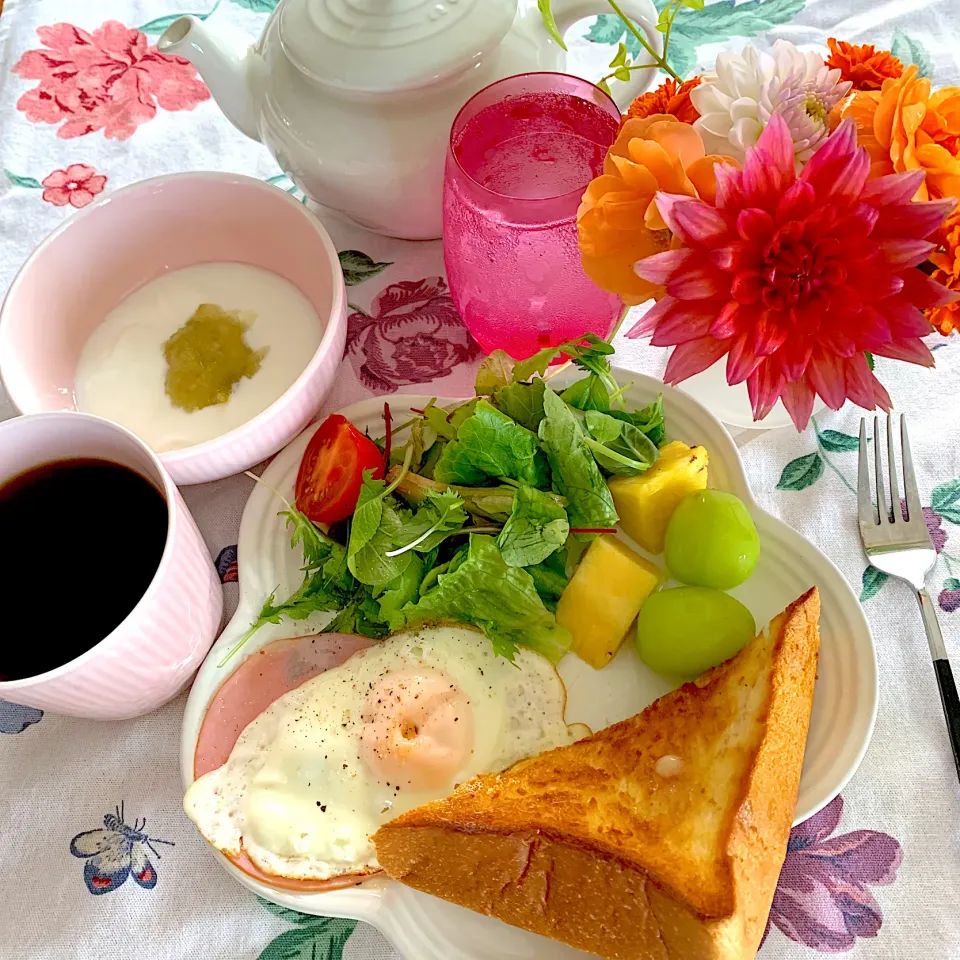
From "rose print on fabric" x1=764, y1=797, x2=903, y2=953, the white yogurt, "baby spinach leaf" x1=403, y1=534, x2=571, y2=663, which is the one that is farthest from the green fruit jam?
"rose print on fabric" x1=764, y1=797, x2=903, y2=953

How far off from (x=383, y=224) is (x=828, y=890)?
38.0 inches

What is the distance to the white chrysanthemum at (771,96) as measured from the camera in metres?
0.77

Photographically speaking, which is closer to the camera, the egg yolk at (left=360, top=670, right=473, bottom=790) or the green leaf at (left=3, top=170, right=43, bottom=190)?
the egg yolk at (left=360, top=670, right=473, bottom=790)

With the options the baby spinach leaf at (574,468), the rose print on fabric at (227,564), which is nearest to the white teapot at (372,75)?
the baby spinach leaf at (574,468)

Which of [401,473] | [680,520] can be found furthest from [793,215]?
[401,473]

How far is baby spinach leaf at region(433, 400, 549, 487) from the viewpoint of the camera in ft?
3.17

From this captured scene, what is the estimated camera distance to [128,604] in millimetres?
909

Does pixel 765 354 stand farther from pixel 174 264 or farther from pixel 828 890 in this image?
pixel 174 264

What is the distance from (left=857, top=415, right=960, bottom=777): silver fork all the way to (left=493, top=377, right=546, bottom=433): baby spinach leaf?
0.41 metres

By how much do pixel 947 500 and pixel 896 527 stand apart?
3.4 inches

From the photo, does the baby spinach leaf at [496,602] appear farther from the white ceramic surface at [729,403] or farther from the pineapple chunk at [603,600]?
the white ceramic surface at [729,403]

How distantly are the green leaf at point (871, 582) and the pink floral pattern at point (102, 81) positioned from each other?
125 centimetres

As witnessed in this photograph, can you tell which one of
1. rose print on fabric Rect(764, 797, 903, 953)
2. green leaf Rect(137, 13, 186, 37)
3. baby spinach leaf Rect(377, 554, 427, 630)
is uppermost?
green leaf Rect(137, 13, 186, 37)

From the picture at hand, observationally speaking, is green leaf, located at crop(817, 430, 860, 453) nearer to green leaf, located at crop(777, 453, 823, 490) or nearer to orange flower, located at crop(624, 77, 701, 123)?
green leaf, located at crop(777, 453, 823, 490)
